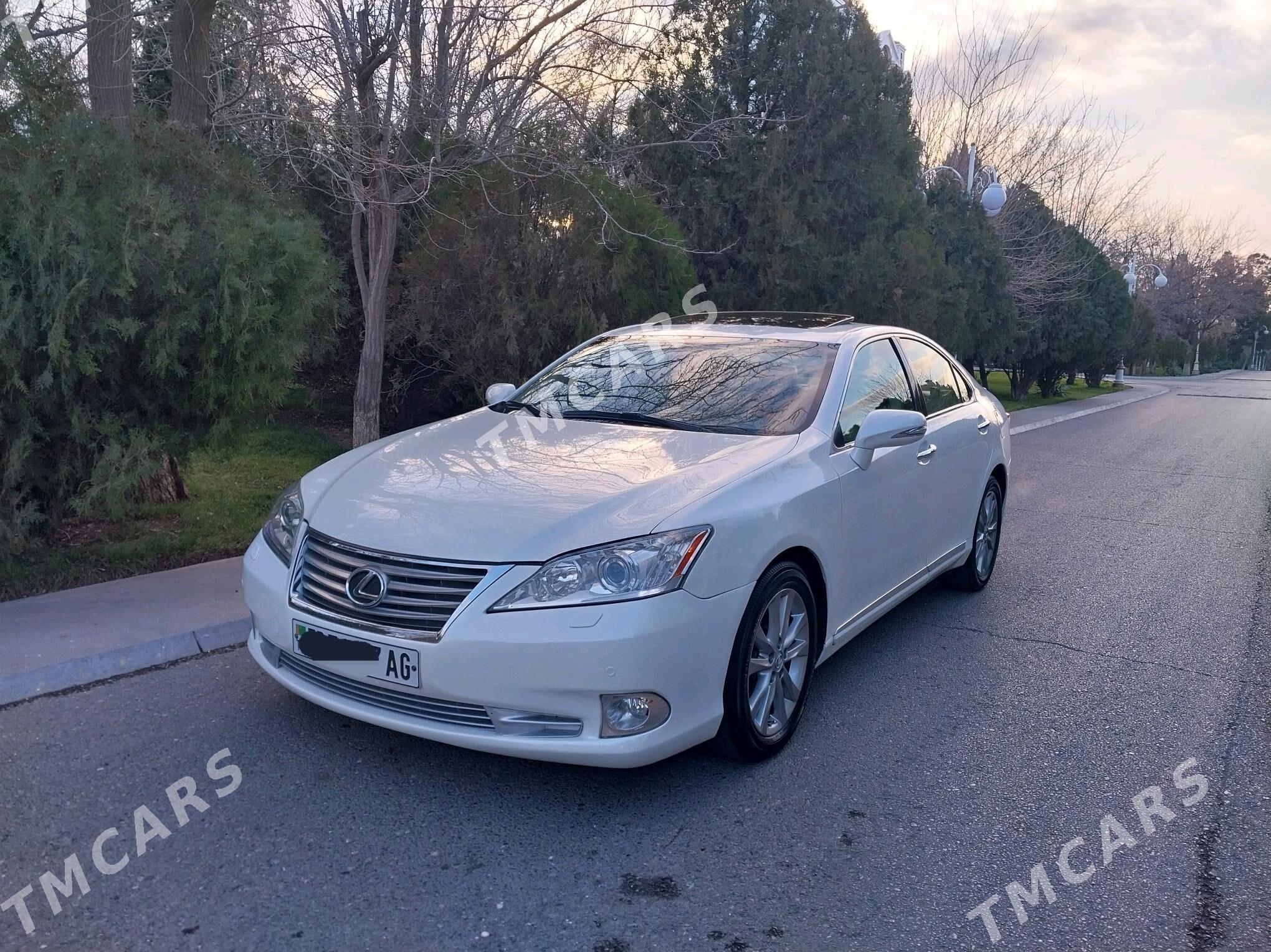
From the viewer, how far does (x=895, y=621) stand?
5934 mm

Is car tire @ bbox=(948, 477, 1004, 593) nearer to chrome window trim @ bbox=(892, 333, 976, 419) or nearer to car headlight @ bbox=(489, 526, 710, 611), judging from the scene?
chrome window trim @ bbox=(892, 333, 976, 419)

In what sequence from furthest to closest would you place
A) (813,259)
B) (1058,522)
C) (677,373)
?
1. (813,259)
2. (1058,522)
3. (677,373)

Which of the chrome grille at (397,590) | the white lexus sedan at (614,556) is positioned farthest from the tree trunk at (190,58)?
the chrome grille at (397,590)

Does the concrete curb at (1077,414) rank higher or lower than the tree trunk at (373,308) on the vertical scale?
lower

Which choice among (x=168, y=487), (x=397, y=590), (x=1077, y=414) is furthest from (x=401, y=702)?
(x=1077, y=414)

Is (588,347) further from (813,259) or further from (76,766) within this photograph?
(813,259)

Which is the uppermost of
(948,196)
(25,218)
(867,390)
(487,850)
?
(948,196)

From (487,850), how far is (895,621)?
3234 millimetres

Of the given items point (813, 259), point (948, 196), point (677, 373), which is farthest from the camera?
point (948, 196)

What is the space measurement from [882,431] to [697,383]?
0.91 meters

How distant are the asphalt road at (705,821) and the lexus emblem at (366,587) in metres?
Result: 0.67

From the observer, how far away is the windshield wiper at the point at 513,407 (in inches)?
203

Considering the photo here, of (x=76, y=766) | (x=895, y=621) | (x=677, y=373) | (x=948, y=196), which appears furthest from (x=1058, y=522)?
(x=948, y=196)

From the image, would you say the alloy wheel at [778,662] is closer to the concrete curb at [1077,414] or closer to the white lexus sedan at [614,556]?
the white lexus sedan at [614,556]
